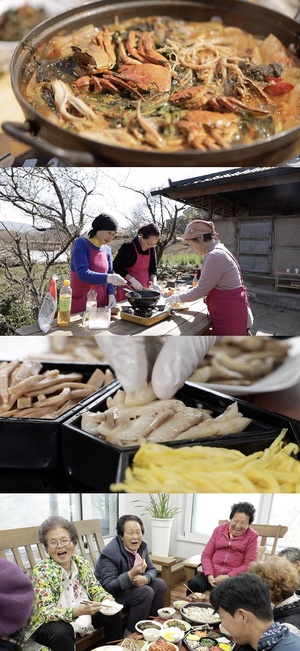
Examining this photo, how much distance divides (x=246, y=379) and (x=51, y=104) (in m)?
1.08

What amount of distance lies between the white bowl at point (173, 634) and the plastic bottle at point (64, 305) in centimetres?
257

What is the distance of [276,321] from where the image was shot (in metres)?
1.82

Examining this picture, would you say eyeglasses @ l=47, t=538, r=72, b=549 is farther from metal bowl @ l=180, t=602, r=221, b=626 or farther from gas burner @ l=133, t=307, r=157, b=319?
gas burner @ l=133, t=307, r=157, b=319

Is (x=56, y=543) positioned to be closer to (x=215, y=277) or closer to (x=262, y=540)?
(x=262, y=540)

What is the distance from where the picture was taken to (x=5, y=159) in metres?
1.57

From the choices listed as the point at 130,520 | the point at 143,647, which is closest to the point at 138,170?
the point at 130,520

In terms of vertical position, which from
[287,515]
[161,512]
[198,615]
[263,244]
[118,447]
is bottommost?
[198,615]

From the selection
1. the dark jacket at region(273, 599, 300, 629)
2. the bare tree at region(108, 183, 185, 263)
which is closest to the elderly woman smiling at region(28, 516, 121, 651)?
the dark jacket at region(273, 599, 300, 629)

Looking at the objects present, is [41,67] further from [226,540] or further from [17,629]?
[226,540]

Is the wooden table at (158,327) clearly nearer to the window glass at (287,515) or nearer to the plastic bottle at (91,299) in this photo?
the plastic bottle at (91,299)

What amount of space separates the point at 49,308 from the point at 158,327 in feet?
1.11

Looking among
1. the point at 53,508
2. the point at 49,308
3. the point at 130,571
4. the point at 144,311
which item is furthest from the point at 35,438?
the point at 130,571

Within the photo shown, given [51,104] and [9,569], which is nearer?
[51,104]

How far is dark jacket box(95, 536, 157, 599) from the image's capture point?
3602mm
